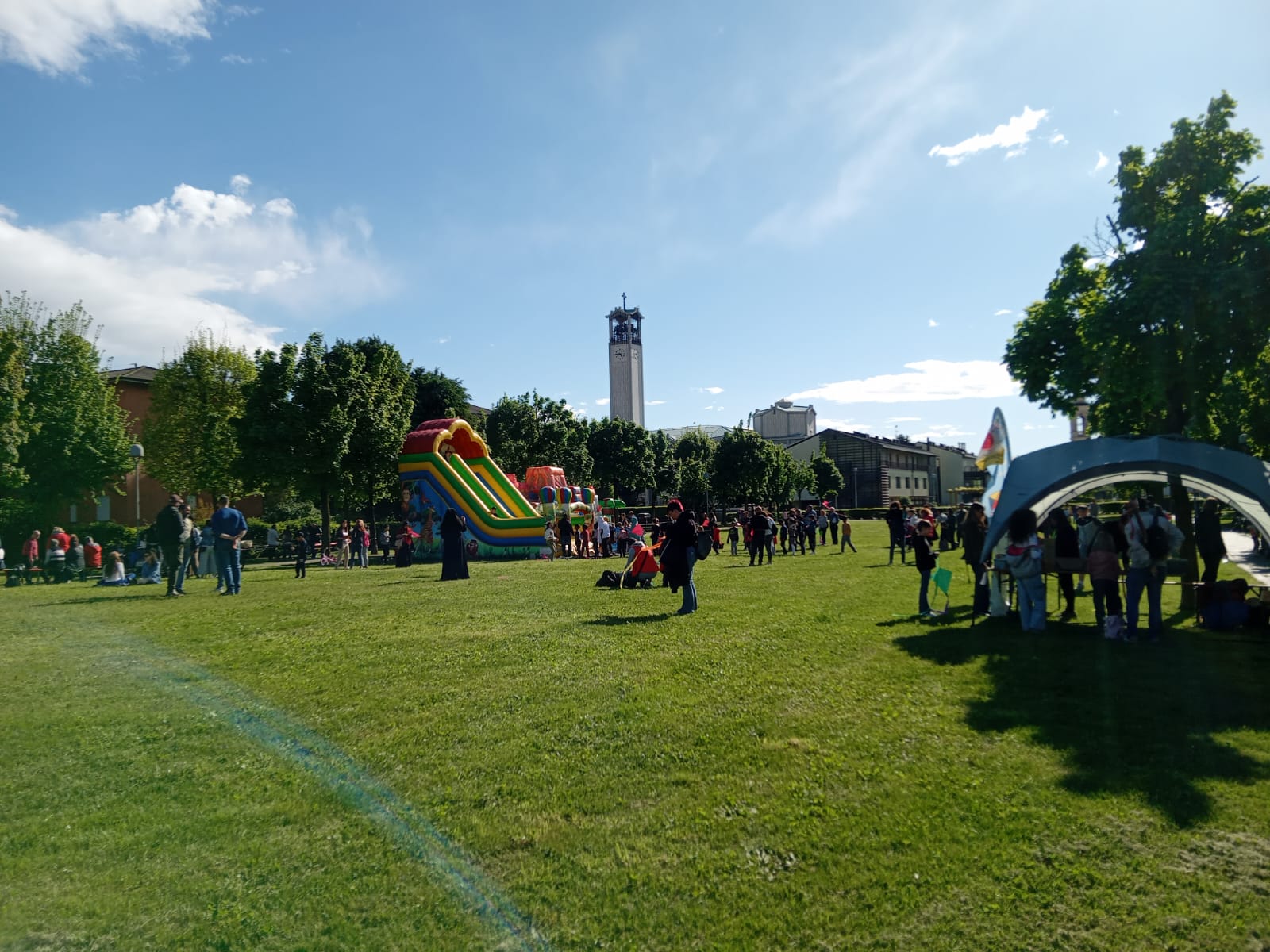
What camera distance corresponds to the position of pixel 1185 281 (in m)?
12.0

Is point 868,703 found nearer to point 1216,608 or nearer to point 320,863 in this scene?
point 320,863

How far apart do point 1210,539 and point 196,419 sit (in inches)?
1929

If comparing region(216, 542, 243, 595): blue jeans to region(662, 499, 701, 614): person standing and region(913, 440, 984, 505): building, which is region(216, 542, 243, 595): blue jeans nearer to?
region(662, 499, 701, 614): person standing

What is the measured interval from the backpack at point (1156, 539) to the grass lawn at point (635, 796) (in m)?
1.38

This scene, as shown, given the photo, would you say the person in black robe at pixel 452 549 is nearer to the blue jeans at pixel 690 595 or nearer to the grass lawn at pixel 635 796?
the blue jeans at pixel 690 595

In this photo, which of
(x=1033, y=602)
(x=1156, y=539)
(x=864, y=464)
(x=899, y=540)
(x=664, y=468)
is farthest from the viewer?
(x=864, y=464)

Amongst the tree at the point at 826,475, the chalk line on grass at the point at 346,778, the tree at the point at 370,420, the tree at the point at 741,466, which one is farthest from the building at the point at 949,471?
the chalk line on grass at the point at 346,778

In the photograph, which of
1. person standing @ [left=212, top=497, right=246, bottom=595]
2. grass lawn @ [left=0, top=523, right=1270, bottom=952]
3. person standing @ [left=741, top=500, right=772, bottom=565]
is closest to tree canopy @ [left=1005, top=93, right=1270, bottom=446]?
grass lawn @ [left=0, top=523, right=1270, bottom=952]

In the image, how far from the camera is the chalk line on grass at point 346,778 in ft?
12.3

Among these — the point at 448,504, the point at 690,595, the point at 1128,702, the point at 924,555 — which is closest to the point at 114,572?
the point at 448,504

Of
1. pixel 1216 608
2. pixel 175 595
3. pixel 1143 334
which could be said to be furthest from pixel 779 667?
pixel 175 595

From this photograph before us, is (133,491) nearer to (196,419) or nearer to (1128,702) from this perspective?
(196,419)

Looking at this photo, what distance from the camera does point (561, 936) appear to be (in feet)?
11.5

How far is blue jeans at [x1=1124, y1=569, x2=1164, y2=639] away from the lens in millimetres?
10508
